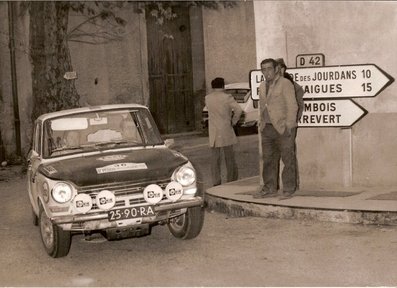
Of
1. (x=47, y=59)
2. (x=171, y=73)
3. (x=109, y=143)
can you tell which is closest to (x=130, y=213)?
(x=109, y=143)

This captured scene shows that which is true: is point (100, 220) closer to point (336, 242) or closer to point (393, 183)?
point (336, 242)

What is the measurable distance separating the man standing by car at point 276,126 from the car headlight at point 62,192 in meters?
3.09

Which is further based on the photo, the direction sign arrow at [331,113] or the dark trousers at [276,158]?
the direction sign arrow at [331,113]

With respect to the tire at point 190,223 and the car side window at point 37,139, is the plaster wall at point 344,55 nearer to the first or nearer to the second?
the tire at point 190,223

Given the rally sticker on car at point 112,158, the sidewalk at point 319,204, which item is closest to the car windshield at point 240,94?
the sidewalk at point 319,204

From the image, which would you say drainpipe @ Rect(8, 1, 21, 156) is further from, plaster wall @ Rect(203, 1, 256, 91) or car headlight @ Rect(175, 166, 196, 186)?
car headlight @ Rect(175, 166, 196, 186)

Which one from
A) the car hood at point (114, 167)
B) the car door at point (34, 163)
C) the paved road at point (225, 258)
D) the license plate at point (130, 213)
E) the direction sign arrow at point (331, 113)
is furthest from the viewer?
the direction sign arrow at point (331, 113)

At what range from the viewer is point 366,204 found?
8.86 m

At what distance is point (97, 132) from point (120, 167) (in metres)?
1.11

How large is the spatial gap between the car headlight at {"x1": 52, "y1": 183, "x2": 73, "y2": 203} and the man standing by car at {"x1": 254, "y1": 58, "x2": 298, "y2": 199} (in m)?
3.09

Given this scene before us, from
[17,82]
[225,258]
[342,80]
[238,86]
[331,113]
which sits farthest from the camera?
[238,86]

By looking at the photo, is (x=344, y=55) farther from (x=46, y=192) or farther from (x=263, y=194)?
(x=46, y=192)

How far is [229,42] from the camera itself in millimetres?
23172

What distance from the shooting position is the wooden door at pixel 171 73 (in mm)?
21938
